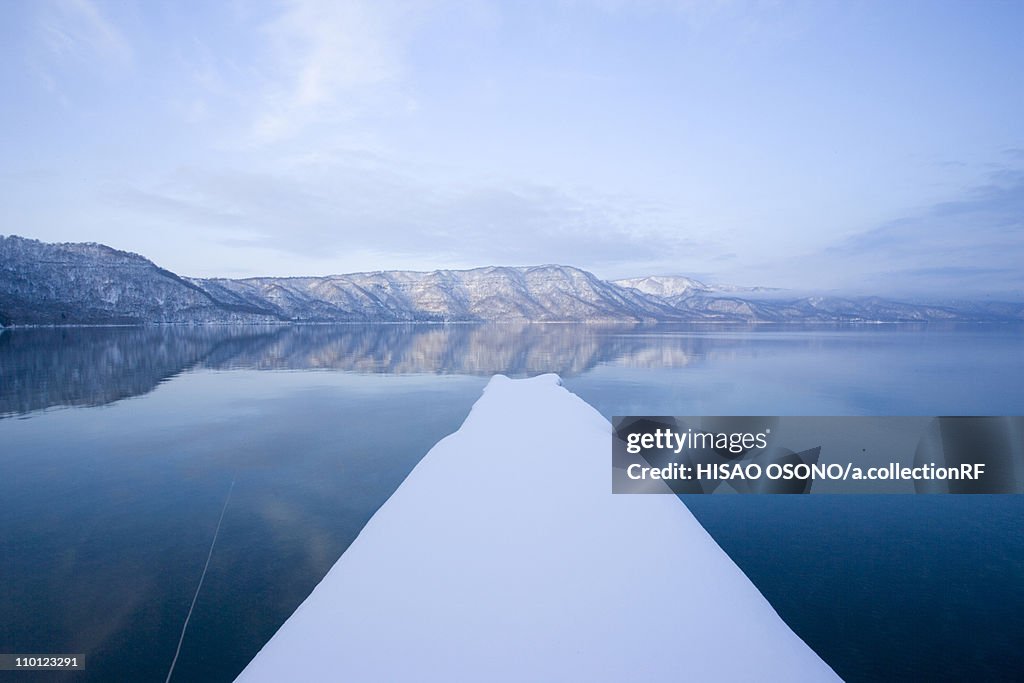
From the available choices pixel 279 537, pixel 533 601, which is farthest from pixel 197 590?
pixel 533 601

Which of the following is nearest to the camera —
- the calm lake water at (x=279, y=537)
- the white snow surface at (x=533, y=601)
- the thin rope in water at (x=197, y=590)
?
the white snow surface at (x=533, y=601)

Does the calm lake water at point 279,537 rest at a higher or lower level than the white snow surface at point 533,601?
lower

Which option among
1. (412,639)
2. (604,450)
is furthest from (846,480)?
(412,639)

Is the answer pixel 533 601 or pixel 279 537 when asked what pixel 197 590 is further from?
pixel 533 601

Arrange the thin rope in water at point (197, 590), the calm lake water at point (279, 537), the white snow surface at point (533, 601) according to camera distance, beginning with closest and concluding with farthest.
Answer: the white snow surface at point (533, 601) → the thin rope in water at point (197, 590) → the calm lake water at point (279, 537)

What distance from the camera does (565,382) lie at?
103 ft

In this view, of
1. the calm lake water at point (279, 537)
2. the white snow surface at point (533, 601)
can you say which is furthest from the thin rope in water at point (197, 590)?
the white snow surface at point (533, 601)

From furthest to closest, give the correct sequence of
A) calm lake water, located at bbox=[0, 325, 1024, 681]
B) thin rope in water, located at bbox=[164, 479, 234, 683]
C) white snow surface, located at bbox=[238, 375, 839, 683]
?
calm lake water, located at bbox=[0, 325, 1024, 681], thin rope in water, located at bbox=[164, 479, 234, 683], white snow surface, located at bbox=[238, 375, 839, 683]

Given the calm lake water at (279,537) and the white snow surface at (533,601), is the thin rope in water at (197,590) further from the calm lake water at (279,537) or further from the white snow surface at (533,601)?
the white snow surface at (533,601)

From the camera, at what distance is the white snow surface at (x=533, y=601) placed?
501cm

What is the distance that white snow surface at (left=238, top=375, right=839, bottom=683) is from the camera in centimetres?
501

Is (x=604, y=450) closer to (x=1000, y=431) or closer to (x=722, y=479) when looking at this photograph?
(x=722, y=479)

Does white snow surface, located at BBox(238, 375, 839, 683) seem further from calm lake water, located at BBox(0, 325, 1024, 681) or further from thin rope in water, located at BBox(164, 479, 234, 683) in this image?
thin rope in water, located at BBox(164, 479, 234, 683)

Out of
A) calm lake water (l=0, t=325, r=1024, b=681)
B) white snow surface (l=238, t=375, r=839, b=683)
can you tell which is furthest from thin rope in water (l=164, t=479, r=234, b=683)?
white snow surface (l=238, t=375, r=839, b=683)
